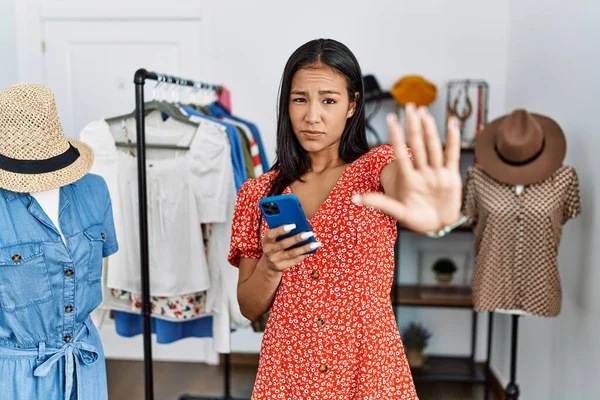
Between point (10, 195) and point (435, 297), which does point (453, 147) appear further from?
point (435, 297)

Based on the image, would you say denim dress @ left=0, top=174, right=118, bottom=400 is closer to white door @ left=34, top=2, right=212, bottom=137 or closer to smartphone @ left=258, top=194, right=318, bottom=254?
smartphone @ left=258, top=194, right=318, bottom=254

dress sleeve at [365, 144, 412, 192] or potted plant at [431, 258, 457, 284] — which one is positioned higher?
dress sleeve at [365, 144, 412, 192]

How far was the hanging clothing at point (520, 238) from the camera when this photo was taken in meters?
2.19

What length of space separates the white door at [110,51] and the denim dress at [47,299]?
6.70ft

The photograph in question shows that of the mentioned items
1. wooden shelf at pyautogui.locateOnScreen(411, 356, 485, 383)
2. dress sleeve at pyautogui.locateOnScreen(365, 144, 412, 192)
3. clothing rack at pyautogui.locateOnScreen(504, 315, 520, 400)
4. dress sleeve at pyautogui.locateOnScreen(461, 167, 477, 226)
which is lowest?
wooden shelf at pyautogui.locateOnScreen(411, 356, 485, 383)

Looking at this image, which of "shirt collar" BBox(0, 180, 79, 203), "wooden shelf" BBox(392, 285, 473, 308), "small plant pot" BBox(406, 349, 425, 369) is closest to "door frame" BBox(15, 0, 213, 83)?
"wooden shelf" BBox(392, 285, 473, 308)

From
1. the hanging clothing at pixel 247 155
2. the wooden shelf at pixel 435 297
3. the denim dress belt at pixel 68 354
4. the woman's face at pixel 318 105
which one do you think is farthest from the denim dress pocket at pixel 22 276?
the wooden shelf at pixel 435 297

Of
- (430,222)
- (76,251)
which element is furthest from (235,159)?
(430,222)

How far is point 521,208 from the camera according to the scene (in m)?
2.24

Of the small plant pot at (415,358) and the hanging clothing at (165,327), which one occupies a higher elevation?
the hanging clothing at (165,327)

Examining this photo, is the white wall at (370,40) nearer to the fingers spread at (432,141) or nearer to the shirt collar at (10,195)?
the shirt collar at (10,195)

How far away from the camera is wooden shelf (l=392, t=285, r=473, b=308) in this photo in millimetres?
3010

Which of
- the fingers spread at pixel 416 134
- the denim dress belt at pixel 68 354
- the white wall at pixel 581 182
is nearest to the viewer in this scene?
the fingers spread at pixel 416 134

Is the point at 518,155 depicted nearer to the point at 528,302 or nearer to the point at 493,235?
the point at 493,235
